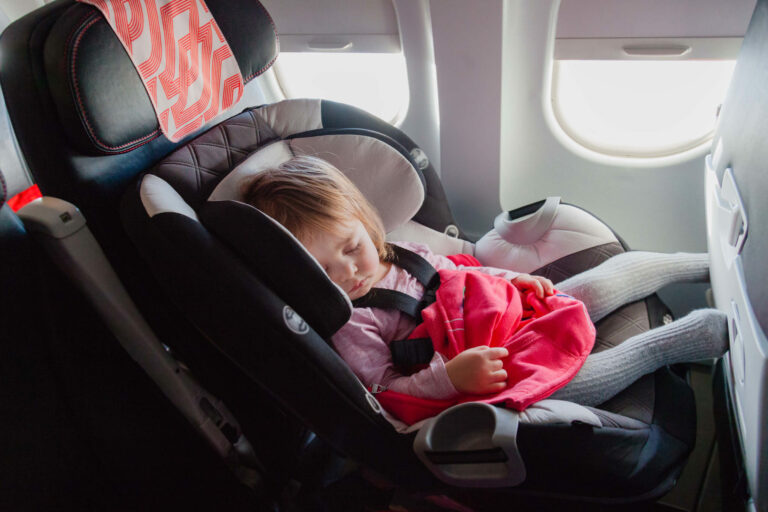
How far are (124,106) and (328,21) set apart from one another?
828mm

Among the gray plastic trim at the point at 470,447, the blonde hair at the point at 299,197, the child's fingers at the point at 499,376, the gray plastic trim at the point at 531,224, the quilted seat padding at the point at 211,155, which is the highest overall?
the quilted seat padding at the point at 211,155

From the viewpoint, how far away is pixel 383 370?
3.74 ft

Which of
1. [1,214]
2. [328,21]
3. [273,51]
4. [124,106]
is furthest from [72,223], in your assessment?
[328,21]

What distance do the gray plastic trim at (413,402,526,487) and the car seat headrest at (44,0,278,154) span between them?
2.55ft

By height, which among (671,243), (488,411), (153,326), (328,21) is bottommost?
(671,243)

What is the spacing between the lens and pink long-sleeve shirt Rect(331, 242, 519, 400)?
1.06 m

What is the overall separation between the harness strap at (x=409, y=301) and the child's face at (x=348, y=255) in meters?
0.03

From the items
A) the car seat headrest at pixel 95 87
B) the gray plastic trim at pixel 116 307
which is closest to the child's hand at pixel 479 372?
the gray plastic trim at pixel 116 307

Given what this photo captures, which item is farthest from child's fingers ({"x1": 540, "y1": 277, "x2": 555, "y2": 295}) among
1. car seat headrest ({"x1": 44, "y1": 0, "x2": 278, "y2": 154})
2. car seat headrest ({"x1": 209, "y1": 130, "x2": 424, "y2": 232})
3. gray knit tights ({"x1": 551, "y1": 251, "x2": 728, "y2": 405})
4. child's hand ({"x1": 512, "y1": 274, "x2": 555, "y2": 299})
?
car seat headrest ({"x1": 44, "y1": 0, "x2": 278, "y2": 154})

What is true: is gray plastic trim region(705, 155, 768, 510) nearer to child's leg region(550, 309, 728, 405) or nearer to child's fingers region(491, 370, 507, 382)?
child's leg region(550, 309, 728, 405)

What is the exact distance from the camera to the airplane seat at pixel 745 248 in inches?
29.0

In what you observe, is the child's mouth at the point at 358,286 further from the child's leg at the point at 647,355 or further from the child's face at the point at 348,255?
the child's leg at the point at 647,355

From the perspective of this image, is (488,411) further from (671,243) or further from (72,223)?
(671,243)

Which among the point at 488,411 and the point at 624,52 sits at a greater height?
the point at 624,52
